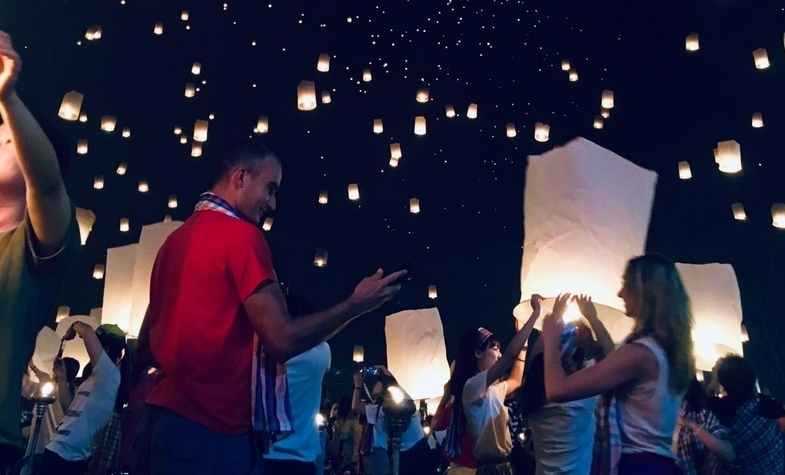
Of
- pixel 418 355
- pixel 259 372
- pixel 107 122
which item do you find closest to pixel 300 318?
pixel 259 372

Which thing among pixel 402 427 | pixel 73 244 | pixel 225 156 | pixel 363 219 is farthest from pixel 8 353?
pixel 363 219

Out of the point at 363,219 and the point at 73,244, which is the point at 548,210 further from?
the point at 363,219

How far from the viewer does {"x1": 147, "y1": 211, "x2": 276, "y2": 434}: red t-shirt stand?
249 cm

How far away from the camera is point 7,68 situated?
1.72 metres

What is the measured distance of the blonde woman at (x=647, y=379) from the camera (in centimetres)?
316

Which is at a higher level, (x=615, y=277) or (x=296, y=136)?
(x=296, y=136)

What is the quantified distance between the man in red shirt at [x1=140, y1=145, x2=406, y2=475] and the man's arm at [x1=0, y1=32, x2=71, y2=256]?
0.72 meters

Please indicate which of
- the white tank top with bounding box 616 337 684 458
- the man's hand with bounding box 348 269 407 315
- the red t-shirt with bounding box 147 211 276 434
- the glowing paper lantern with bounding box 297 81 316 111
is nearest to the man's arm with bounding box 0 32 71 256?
the red t-shirt with bounding box 147 211 276 434

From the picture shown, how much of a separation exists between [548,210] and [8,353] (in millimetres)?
2738

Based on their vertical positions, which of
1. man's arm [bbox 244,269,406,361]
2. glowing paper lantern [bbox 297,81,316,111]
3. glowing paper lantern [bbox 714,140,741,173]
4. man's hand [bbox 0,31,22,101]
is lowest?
man's arm [bbox 244,269,406,361]

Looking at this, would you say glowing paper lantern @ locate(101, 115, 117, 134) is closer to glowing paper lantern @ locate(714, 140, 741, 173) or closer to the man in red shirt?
glowing paper lantern @ locate(714, 140, 741, 173)

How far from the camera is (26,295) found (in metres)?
1.86

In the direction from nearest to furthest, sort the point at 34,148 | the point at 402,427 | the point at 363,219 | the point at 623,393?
1. the point at 34,148
2. the point at 623,393
3. the point at 402,427
4. the point at 363,219

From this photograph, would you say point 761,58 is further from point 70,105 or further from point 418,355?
point 70,105
